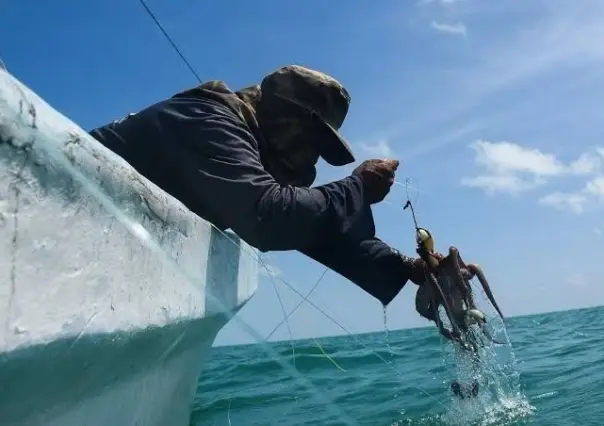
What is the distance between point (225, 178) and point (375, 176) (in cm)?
73

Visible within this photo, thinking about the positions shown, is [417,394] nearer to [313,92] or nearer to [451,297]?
[451,297]

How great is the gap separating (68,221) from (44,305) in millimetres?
126

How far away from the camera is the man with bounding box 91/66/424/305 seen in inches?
69.2

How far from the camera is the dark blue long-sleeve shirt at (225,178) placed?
173cm

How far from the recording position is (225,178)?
1721mm

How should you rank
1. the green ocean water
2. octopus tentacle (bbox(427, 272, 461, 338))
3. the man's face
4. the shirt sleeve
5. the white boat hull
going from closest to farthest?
the white boat hull
the shirt sleeve
the man's face
octopus tentacle (bbox(427, 272, 461, 338))
the green ocean water

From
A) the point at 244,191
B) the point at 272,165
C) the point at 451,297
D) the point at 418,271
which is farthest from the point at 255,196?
the point at 451,297

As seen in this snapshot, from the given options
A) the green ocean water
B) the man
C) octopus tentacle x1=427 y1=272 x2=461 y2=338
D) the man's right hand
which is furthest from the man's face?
octopus tentacle x1=427 y1=272 x2=461 y2=338

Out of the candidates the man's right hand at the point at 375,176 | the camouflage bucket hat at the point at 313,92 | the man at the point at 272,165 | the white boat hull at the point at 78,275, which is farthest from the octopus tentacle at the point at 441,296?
the white boat hull at the point at 78,275

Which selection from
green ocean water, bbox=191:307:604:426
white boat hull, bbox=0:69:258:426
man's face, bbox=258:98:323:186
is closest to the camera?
white boat hull, bbox=0:69:258:426

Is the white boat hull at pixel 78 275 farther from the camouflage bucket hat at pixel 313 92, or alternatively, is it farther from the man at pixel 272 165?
the camouflage bucket hat at pixel 313 92

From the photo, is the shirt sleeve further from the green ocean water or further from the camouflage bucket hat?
the green ocean water

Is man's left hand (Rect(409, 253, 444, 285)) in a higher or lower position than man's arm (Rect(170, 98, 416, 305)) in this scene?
lower

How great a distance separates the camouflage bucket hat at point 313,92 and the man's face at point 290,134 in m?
0.03
